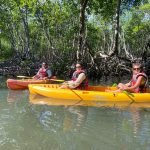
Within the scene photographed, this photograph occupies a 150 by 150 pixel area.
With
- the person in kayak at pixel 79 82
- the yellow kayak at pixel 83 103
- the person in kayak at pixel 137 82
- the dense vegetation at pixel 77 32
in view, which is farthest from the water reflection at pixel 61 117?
the dense vegetation at pixel 77 32

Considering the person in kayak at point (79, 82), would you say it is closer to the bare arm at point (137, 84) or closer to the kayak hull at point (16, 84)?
the bare arm at point (137, 84)

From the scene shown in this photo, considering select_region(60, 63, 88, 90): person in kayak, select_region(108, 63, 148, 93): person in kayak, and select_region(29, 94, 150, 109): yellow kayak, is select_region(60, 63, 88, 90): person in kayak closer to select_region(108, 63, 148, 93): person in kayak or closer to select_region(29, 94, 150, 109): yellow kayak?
select_region(29, 94, 150, 109): yellow kayak

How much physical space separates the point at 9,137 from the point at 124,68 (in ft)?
33.4

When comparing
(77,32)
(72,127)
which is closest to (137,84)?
(72,127)

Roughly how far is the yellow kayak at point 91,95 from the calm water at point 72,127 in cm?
37

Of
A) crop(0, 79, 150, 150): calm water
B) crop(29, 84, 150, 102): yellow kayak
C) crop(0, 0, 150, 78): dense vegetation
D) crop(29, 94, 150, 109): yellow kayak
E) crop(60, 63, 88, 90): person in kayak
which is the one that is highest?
crop(0, 0, 150, 78): dense vegetation

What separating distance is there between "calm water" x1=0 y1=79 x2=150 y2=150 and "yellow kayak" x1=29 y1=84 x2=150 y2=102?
14.6 inches

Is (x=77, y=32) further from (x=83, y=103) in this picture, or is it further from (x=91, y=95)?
(x=83, y=103)

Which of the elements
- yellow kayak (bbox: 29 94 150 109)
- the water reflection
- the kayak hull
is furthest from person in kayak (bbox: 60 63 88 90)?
the kayak hull

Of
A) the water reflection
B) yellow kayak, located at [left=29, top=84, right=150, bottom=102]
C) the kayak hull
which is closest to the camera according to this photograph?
the water reflection

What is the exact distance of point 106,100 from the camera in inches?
412

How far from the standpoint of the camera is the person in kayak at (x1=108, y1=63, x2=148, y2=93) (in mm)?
10094

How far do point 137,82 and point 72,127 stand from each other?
119 inches

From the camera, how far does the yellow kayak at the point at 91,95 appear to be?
10.2m
